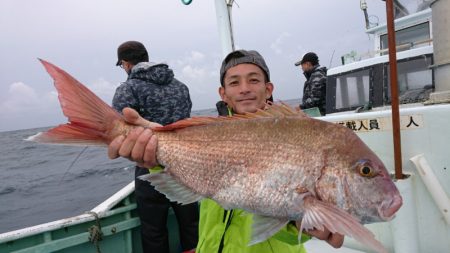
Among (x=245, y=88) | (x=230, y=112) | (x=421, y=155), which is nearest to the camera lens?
(x=245, y=88)

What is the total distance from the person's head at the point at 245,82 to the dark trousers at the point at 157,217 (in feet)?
6.64

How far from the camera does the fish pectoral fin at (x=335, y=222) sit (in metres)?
1.64

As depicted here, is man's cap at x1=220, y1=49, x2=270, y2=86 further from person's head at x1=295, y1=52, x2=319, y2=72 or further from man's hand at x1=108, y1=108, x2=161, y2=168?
person's head at x1=295, y1=52, x2=319, y2=72

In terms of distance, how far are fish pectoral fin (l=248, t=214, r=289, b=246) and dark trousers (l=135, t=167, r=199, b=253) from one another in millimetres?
2774

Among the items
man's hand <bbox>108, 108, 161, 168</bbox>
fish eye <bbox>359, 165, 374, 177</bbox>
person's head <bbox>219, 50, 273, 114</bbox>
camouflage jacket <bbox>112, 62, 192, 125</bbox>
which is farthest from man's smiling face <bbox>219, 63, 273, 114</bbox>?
camouflage jacket <bbox>112, 62, 192, 125</bbox>

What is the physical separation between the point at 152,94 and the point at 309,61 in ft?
15.7

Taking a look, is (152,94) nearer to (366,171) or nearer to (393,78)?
(393,78)

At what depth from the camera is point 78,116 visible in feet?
6.44

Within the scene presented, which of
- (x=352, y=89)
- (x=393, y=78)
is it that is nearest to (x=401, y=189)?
(x=393, y=78)

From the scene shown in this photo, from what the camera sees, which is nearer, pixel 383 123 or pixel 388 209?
pixel 388 209

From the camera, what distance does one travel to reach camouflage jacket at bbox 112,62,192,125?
444 cm

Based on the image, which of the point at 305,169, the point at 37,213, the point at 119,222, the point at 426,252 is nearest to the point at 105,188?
the point at 37,213

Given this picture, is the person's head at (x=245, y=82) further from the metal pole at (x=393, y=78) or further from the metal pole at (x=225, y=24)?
the metal pole at (x=225, y=24)

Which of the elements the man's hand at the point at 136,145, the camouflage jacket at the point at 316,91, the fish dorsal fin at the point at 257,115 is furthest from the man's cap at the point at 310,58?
the man's hand at the point at 136,145
